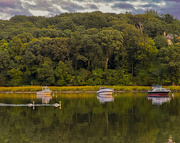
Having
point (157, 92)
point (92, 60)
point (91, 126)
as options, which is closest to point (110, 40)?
point (92, 60)

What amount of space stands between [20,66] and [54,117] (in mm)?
49020

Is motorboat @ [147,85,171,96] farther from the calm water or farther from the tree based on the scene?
the tree

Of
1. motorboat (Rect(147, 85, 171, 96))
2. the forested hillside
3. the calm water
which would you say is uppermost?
the forested hillside

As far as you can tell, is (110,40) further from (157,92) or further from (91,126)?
(91,126)

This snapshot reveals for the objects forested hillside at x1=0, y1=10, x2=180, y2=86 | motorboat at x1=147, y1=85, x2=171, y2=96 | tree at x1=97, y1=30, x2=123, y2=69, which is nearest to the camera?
motorboat at x1=147, y1=85, x2=171, y2=96

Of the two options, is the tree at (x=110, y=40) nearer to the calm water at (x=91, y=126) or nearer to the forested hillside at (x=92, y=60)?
the forested hillside at (x=92, y=60)

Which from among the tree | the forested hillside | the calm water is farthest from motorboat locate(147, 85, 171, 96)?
the tree

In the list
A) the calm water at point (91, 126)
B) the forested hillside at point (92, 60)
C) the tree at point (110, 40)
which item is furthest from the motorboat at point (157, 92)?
the tree at point (110, 40)

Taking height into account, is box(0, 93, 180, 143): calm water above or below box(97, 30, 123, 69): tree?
below

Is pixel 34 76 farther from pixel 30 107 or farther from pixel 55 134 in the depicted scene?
pixel 55 134

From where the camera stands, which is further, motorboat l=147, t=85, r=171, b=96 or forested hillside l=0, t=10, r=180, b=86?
forested hillside l=0, t=10, r=180, b=86

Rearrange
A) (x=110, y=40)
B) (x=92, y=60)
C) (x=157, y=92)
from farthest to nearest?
(x=92, y=60)
(x=110, y=40)
(x=157, y=92)

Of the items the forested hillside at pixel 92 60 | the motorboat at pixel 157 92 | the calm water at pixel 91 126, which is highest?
the forested hillside at pixel 92 60

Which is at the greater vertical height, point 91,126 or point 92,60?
point 92,60
